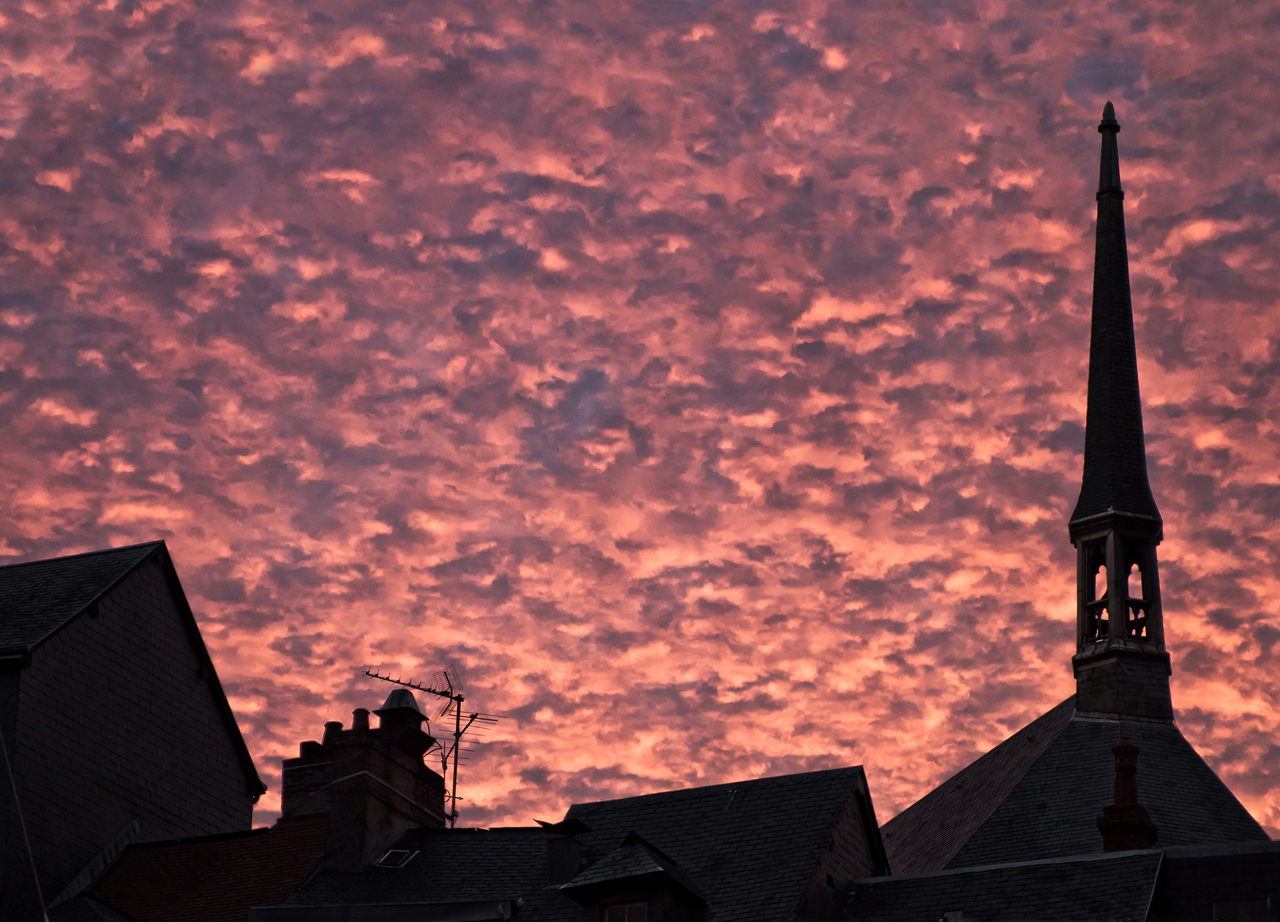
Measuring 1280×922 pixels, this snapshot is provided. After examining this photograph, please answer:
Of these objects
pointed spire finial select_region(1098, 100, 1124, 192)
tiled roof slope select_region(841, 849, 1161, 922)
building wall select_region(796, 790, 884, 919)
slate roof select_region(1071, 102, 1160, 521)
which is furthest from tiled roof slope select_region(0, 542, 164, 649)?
pointed spire finial select_region(1098, 100, 1124, 192)

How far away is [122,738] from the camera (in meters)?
47.7

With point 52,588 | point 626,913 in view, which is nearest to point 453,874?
point 626,913

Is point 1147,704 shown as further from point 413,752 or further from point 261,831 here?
point 261,831

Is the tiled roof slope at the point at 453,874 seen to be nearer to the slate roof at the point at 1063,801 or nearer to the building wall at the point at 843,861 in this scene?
the building wall at the point at 843,861

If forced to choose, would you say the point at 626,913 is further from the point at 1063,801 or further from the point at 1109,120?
the point at 1109,120

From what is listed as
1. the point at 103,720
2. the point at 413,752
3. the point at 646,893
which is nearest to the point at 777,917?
the point at 646,893

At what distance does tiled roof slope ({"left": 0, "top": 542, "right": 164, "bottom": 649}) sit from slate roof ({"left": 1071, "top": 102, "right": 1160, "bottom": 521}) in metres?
32.2

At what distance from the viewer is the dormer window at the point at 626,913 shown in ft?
119

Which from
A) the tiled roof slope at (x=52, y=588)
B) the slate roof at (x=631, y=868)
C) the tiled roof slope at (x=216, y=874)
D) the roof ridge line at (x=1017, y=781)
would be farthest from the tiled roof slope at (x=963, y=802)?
the tiled roof slope at (x=52, y=588)

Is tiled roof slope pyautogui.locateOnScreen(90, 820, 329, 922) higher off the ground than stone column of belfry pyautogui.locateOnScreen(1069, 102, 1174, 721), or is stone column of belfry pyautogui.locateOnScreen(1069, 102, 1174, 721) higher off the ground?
stone column of belfry pyautogui.locateOnScreen(1069, 102, 1174, 721)

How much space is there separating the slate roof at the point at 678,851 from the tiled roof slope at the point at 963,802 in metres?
9.76

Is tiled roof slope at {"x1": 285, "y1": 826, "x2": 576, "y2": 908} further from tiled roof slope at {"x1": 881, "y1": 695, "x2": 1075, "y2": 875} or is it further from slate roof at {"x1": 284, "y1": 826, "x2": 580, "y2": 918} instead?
tiled roof slope at {"x1": 881, "y1": 695, "x2": 1075, "y2": 875}

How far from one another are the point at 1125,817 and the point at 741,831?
32.8 feet

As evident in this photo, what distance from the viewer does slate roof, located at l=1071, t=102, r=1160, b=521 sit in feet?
197
